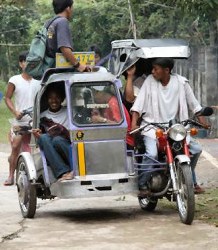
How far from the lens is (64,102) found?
29.1 feet

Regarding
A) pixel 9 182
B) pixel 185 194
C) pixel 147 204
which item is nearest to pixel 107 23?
pixel 9 182

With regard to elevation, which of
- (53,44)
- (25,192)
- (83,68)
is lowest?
(25,192)

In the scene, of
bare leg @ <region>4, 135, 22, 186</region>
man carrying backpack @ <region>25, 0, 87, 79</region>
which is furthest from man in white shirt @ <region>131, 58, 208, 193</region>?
bare leg @ <region>4, 135, 22, 186</region>

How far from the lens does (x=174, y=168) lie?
7977 mm

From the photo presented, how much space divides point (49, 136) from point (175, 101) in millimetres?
1385

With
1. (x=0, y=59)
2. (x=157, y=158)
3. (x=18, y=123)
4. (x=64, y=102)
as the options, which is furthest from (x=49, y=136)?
(x=0, y=59)

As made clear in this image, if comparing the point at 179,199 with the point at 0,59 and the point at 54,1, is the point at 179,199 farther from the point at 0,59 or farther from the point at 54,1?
the point at 0,59

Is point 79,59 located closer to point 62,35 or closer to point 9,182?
point 62,35

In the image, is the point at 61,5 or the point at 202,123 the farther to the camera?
the point at 61,5

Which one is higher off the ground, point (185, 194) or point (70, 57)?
point (70, 57)

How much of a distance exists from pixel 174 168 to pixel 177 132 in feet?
1.19

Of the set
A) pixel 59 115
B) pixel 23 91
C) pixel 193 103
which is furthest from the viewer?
pixel 23 91

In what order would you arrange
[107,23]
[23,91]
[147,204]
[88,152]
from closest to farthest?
[88,152] < [147,204] < [23,91] < [107,23]

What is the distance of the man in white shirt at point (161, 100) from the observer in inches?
331
